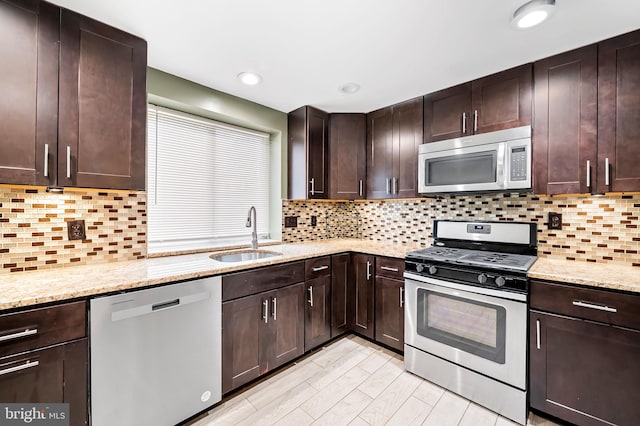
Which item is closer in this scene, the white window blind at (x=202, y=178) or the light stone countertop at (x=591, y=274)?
the light stone countertop at (x=591, y=274)

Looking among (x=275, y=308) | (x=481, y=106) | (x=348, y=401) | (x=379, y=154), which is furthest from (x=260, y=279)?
(x=481, y=106)

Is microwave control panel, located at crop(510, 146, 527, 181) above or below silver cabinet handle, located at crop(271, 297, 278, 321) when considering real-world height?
above

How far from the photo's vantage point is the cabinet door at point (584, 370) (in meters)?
1.38

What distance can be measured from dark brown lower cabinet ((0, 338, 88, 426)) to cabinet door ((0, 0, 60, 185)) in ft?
2.75

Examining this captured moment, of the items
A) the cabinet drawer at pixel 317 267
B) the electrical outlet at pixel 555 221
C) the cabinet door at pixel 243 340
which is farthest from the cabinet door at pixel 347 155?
the electrical outlet at pixel 555 221

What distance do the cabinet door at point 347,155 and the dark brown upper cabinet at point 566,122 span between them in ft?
4.94

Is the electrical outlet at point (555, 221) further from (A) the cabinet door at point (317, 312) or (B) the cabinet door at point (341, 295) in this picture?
(A) the cabinet door at point (317, 312)

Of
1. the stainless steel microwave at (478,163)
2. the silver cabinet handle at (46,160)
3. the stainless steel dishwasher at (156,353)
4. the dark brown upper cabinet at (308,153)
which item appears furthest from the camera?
the dark brown upper cabinet at (308,153)

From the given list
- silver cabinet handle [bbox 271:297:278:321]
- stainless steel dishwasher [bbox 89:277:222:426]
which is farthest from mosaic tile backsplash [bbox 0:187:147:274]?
silver cabinet handle [bbox 271:297:278:321]

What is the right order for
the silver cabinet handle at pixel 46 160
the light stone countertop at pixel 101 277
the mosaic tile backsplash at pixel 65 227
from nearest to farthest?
the light stone countertop at pixel 101 277, the silver cabinet handle at pixel 46 160, the mosaic tile backsplash at pixel 65 227

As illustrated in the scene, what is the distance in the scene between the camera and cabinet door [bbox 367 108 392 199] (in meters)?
2.77

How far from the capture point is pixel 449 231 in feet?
8.25

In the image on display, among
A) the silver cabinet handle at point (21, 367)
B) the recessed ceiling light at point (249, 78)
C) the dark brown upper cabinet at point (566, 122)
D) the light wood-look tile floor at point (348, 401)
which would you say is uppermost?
the recessed ceiling light at point (249, 78)

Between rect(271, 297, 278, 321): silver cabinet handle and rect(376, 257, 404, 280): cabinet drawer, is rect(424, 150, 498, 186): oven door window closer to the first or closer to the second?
rect(376, 257, 404, 280): cabinet drawer
